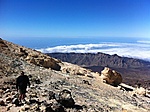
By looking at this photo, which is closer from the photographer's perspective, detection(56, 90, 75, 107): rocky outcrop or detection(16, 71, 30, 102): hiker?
detection(16, 71, 30, 102): hiker

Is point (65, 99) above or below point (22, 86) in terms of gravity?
below

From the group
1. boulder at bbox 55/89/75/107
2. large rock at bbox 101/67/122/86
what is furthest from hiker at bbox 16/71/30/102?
large rock at bbox 101/67/122/86

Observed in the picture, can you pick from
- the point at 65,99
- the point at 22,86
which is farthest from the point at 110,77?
the point at 22,86

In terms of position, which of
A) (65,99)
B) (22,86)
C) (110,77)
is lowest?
(110,77)

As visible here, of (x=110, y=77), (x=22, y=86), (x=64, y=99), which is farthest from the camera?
(x=110, y=77)

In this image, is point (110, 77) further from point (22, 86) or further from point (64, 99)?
point (22, 86)

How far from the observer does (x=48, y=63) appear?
32062 millimetres

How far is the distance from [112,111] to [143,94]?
16.4m

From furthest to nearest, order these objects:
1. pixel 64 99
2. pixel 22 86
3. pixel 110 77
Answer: pixel 110 77 → pixel 64 99 → pixel 22 86

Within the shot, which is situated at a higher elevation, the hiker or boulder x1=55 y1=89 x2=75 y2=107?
the hiker

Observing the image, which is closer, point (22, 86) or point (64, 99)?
point (22, 86)

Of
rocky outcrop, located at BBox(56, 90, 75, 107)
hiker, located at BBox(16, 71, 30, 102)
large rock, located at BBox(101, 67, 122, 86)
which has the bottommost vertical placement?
large rock, located at BBox(101, 67, 122, 86)

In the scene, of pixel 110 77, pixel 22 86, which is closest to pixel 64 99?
pixel 22 86

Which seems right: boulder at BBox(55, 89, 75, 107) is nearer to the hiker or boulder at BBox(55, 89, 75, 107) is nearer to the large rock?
the hiker
